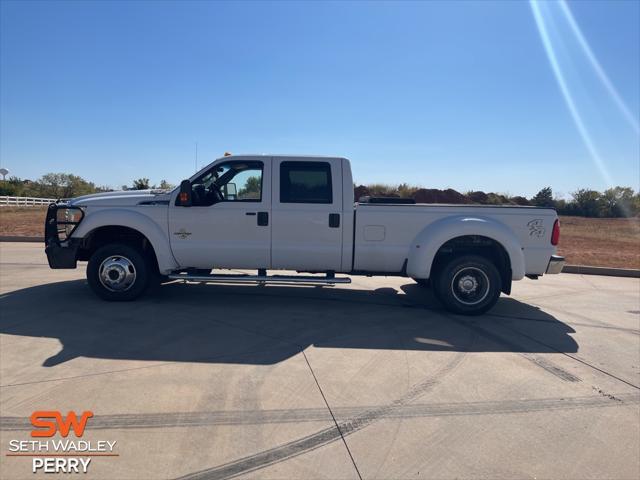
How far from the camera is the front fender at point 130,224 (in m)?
5.92

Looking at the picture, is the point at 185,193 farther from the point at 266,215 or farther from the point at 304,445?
the point at 304,445

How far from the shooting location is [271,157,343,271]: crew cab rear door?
5.95 meters

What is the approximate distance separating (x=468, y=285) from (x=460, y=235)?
2.53ft

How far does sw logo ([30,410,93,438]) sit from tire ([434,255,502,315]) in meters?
4.53

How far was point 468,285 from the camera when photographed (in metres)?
5.95

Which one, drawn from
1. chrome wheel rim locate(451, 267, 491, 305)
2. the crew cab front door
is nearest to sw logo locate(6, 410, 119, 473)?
the crew cab front door

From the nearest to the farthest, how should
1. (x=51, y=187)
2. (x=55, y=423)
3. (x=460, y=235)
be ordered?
(x=55, y=423)
(x=460, y=235)
(x=51, y=187)

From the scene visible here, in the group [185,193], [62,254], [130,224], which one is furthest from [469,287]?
[62,254]

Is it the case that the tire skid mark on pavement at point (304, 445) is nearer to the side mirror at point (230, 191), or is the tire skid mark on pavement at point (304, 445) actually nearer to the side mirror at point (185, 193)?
the side mirror at point (230, 191)

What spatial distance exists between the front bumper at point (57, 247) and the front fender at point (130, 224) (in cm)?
19

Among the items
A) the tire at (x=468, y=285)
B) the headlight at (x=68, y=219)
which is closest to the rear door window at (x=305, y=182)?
the tire at (x=468, y=285)

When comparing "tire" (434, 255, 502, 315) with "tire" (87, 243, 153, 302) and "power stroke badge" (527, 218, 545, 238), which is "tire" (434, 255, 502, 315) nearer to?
"power stroke badge" (527, 218, 545, 238)

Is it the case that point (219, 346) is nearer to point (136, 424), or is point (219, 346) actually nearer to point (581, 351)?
point (136, 424)

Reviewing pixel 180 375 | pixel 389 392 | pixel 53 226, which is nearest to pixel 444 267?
pixel 389 392
